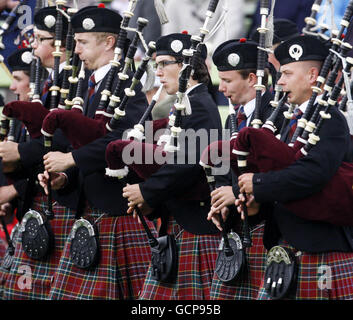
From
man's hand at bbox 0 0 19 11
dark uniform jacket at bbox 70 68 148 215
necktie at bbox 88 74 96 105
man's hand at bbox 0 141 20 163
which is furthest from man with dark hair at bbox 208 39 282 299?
man's hand at bbox 0 0 19 11

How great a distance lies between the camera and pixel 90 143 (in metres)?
6.33

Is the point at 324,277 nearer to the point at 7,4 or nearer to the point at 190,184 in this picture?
the point at 190,184

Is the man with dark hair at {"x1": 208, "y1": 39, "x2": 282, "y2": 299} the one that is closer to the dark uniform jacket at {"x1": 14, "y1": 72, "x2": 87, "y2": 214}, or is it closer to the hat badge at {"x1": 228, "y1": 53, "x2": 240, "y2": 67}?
the hat badge at {"x1": 228, "y1": 53, "x2": 240, "y2": 67}

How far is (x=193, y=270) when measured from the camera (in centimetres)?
610

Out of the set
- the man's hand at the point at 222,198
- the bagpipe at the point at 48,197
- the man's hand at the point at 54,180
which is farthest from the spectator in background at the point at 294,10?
the man's hand at the point at 222,198

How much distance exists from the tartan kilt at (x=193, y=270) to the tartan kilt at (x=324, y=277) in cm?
84

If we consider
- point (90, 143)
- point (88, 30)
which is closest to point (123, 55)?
point (88, 30)

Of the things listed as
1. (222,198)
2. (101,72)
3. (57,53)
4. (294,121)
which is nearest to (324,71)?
(294,121)

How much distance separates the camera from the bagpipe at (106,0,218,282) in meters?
5.81

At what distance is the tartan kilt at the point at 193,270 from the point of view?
19.9 feet

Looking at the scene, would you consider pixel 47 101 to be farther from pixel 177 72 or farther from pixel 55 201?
pixel 177 72

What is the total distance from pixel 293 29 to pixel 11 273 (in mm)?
2861

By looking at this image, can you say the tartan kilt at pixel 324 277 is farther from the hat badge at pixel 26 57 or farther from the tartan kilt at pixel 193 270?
the hat badge at pixel 26 57

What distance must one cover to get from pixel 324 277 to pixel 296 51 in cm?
130
